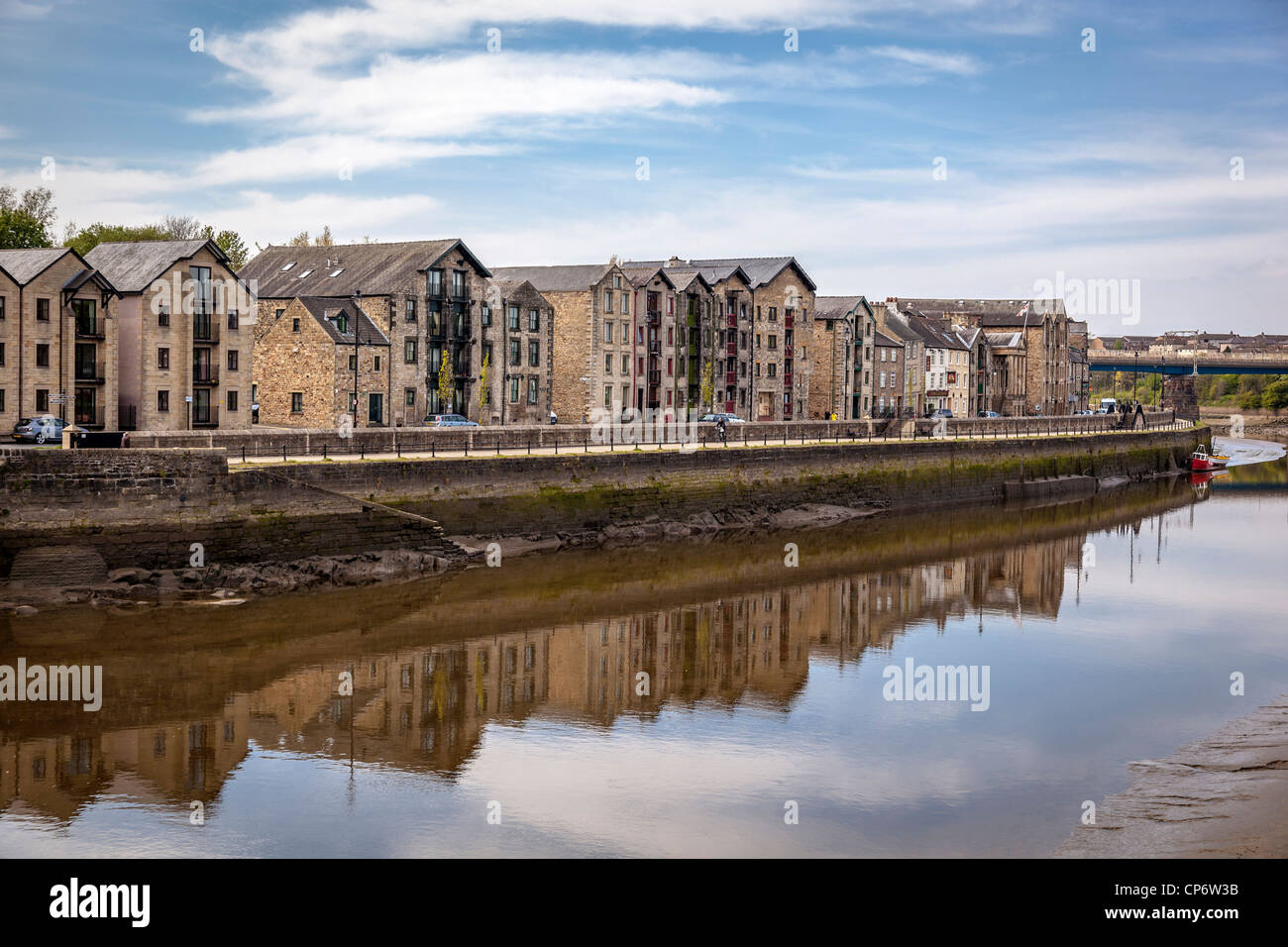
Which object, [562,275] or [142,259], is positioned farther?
[562,275]

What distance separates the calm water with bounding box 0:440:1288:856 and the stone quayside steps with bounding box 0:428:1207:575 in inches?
109

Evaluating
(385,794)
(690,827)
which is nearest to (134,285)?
(385,794)

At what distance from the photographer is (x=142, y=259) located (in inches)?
2511

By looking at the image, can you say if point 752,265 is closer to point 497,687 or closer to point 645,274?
point 645,274

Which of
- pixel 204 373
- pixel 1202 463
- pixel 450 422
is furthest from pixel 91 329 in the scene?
pixel 1202 463

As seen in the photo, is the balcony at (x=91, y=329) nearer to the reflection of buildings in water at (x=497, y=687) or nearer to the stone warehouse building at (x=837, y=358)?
the reflection of buildings in water at (x=497, y=687)

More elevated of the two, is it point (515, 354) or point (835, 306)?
point (835, 306)

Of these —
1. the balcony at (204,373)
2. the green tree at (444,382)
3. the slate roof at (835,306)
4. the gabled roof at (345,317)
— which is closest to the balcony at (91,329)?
the balcony at (204,373)

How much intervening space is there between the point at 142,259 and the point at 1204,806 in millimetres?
56816

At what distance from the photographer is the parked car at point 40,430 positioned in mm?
52125

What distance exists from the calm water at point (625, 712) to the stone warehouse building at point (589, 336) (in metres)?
37.4

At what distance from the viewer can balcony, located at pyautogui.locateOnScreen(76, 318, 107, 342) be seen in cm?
5894

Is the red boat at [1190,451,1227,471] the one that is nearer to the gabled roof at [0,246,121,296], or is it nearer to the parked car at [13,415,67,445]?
the gabled roof at [0,246,121,296]
